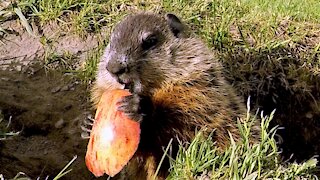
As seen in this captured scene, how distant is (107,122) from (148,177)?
42cm

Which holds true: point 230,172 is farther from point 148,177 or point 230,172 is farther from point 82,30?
point 82,30

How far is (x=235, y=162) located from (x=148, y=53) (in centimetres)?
75

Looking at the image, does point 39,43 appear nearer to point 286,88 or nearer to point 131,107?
point 286,88

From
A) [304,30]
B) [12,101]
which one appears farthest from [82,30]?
[304,30]

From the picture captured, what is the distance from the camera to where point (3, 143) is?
4.00 m

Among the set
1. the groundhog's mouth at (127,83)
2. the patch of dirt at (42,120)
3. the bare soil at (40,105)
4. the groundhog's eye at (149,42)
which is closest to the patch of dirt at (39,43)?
the bare soil at (40,105)

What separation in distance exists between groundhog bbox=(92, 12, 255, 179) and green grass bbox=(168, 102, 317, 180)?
0.38 ft

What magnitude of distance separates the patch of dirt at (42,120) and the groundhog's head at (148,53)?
2.17 feet

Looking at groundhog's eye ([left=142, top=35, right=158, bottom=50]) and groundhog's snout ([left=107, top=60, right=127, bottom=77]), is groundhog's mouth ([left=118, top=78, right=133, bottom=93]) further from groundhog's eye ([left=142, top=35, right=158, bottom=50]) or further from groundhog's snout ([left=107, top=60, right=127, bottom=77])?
groundhog's eye ([left=142, top=35, right=158, bottom=50])

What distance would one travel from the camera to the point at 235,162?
319 centimetres

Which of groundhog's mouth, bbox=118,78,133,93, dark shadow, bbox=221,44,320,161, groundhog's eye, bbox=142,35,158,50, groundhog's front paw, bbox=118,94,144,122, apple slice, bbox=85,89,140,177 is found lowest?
dark shadow, bbox=221,44,320,161

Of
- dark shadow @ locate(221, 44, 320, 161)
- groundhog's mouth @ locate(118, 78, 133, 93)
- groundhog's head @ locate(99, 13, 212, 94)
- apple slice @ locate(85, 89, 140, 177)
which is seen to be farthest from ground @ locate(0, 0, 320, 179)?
apple slice @ locate(85, 89, 140, 177)

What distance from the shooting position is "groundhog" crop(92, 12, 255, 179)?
11.0ft

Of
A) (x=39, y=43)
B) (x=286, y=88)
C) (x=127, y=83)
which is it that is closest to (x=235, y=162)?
(x=127, y=83)
